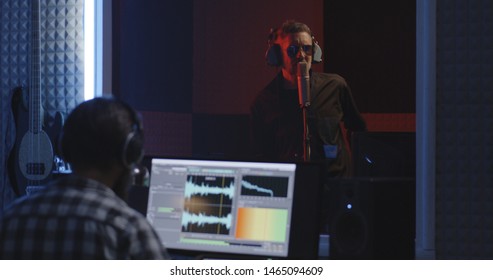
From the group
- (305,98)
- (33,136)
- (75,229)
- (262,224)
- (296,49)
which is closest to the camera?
(75,229)

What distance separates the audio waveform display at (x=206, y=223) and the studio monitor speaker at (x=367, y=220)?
380 mm

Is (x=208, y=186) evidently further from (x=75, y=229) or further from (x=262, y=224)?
(x=75, y=229)

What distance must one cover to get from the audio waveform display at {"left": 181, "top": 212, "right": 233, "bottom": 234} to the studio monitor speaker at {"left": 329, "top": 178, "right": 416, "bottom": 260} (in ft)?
1.25

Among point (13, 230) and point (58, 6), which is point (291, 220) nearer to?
point (13, 230)

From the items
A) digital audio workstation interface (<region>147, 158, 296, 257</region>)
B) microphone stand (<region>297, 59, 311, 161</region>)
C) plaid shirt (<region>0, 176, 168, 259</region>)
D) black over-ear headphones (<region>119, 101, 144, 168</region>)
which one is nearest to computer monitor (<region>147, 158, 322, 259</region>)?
digital audio workstation interface (<region>147, 158, 296, 257</region>)

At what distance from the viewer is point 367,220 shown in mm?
2584

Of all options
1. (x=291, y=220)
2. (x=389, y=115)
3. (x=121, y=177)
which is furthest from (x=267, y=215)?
(x=389, y=115)

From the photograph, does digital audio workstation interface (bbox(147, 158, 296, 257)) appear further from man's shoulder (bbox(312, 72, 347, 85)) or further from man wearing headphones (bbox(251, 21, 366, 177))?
man's shoulder (bbox(312, 72, 347, 85))

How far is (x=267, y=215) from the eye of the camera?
2402 mm

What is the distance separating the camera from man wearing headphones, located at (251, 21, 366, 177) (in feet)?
16.4

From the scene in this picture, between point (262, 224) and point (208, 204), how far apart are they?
0.19 m

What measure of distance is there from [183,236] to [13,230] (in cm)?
95

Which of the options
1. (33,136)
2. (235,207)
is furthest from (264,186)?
(33,136)
